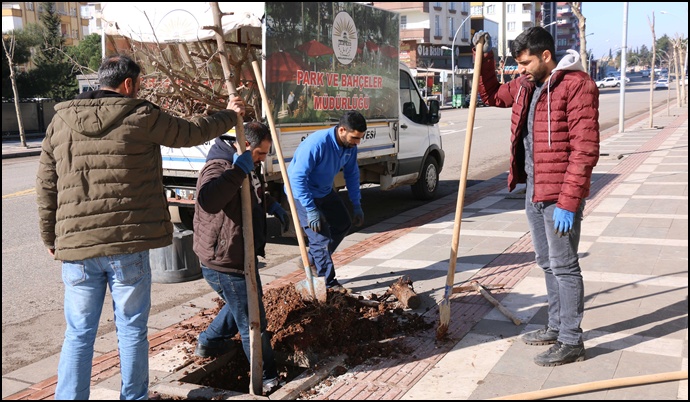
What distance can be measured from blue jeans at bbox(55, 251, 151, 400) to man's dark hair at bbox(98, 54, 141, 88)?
892 millimetres

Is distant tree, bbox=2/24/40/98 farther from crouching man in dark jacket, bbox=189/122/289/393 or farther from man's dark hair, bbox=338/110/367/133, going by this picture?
crouching man in dark jacket, bbox=189/122/289/393

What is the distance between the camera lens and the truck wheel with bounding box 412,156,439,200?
463 inches

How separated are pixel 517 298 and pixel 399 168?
16.9ft

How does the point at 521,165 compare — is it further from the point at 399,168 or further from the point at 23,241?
the point at 23,241

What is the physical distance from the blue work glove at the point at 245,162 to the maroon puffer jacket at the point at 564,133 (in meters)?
1.85

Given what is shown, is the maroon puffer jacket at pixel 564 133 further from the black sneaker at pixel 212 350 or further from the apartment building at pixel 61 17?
the apartment building at pixel 61 17

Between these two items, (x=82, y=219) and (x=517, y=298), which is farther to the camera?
(x=517, y=298)

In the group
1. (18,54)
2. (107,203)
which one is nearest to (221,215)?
(107,203)

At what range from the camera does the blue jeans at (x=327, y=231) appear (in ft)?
20.3

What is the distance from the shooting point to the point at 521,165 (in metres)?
4.74

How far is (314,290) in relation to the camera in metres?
5.48

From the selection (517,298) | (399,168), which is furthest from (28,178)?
(517,298)

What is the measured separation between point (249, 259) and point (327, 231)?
2.32 metres

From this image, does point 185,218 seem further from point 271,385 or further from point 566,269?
point 566,269
